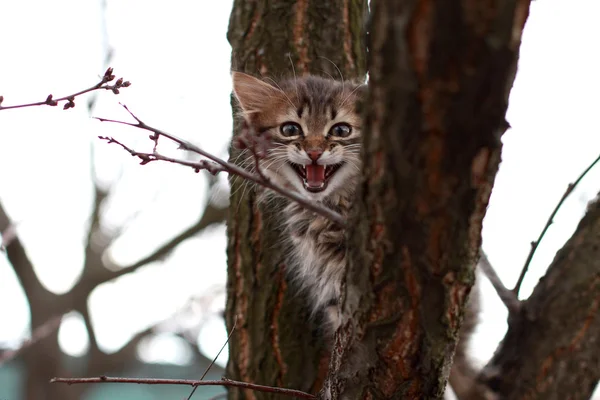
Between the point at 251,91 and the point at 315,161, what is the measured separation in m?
0.49

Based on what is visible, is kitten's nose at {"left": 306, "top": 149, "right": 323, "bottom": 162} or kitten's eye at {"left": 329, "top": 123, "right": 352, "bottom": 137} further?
kitten's eye at {"left": 329, "top": 123, "right": 352, "bottom": 137}

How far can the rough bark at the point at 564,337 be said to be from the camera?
4.77 feet

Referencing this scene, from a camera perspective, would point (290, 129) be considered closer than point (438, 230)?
No

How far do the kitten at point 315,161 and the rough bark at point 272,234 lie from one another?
0.32 feet

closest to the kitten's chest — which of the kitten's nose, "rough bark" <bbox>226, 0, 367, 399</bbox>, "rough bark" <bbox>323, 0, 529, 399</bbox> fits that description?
"rough bark" <bbox>226, 0, 367, 399</bbox>

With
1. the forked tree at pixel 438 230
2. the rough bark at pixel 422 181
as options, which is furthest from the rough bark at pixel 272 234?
the rough bark at pixel 422 181

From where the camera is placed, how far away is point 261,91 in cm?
294

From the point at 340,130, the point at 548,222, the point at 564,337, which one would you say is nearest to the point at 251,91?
the point at 340,130

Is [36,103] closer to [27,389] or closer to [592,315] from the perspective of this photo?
[592,315]

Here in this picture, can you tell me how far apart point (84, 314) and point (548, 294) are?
4965mm

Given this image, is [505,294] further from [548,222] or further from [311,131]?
[311,131]

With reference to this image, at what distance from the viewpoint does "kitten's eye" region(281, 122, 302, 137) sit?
2.95 meters

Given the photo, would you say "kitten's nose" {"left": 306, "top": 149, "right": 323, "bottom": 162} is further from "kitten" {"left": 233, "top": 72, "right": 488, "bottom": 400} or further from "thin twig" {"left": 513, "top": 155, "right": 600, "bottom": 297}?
"thin twig" {"left": 513, "top": 155, "right": 600, "bottom": 297}

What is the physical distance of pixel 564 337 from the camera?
1.46 meters
